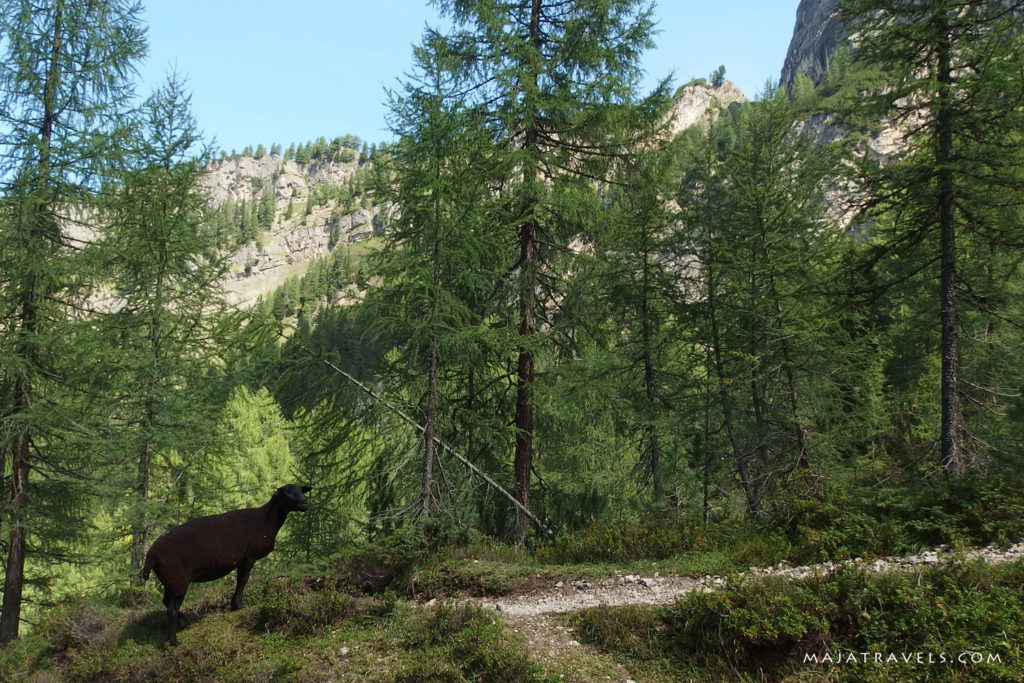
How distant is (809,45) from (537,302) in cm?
18925

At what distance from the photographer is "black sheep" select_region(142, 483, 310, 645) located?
6.89 m

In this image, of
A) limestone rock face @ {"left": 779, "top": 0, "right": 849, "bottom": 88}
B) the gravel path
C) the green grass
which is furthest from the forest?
limestone rock face @ {"left": 779, "top": 0, "right": 849, "bottom": 88}

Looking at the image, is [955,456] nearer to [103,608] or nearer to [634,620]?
[634,620]

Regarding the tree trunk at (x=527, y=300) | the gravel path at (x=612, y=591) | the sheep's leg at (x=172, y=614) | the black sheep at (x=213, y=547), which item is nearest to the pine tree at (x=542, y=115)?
the tree trunk at (x=527, y=300)

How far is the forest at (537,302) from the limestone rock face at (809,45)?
502 feet

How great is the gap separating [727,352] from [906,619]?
31.7ft

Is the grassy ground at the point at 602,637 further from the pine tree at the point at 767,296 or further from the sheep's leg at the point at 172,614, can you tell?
the pine tree at the point at 767,296

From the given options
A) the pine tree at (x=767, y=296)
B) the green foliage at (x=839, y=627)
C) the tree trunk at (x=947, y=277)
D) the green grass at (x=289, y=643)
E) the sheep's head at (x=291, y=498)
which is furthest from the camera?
the pine tree at (x=767, y=296)

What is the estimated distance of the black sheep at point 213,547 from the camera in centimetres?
689

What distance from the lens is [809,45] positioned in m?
159

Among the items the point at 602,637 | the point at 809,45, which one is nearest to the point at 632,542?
the point at 602,637

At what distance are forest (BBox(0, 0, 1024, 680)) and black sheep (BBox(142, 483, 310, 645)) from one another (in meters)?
1.63

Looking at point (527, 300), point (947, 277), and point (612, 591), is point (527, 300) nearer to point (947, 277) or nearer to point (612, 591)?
point (612, 591)

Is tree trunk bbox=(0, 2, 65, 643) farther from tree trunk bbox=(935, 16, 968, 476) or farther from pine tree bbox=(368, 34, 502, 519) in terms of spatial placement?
tree trunk bbox=(935, 16, 968, 476)
